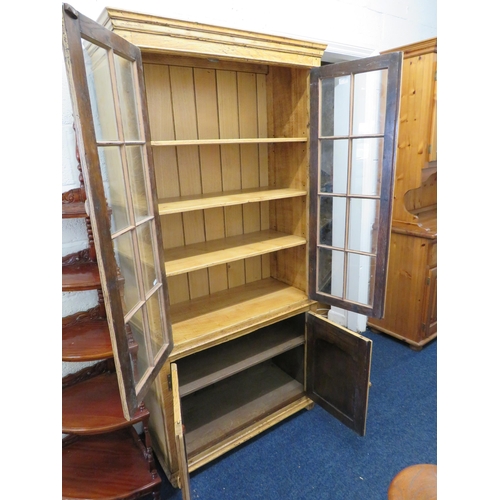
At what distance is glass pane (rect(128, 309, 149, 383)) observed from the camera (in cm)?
120

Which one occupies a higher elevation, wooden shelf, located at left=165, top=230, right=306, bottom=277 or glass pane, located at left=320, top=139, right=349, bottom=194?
glass pane, located at left=320, top=139, right=349, bottom=194

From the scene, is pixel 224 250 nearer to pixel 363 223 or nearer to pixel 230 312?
pixel 230 312

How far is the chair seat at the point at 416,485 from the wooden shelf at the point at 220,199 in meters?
1.15

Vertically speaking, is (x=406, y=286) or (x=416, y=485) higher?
(x=416, y=485)

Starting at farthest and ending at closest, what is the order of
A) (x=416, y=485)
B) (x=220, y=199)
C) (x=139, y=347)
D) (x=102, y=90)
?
(x=220, y=199) < (x=139, y=347) < (x=102, y=90) < (x=416, y=485)

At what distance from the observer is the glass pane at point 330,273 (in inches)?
75.6

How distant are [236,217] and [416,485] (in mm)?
1550

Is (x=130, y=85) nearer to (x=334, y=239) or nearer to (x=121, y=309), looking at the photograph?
(x=121, y=309)

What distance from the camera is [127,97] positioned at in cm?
120

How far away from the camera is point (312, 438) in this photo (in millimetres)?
1921

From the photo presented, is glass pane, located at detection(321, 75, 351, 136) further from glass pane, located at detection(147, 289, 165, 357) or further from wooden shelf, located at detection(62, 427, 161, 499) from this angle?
wooden shelf, located at detection(62, 427, 161, 499)

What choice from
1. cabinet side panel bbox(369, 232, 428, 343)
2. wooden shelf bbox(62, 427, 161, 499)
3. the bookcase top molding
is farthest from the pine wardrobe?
cabinet side panel bbox(369, 232, 428, 343)

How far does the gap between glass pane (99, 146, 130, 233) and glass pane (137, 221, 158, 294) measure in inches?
3.7

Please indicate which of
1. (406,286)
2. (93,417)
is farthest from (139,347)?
(406,286)
